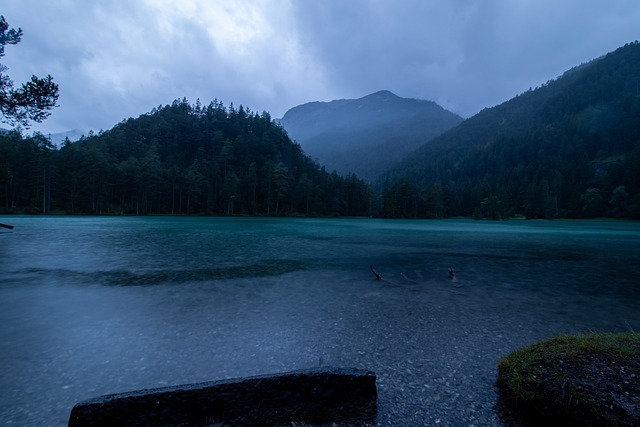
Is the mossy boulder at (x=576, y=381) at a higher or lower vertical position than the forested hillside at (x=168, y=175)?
lower

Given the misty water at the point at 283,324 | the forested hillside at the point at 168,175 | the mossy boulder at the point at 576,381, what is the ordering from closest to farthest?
1. the mossy boulder at the point at 576,381
2. the misty water at the point at 283,324
3. the forested hillside at the point at 168,175

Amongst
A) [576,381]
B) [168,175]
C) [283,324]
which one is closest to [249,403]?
[283,324]

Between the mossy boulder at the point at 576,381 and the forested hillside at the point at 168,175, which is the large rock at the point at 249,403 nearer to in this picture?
the mossy boulder at the point at 576,381

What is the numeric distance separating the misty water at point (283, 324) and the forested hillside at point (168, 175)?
74.1m

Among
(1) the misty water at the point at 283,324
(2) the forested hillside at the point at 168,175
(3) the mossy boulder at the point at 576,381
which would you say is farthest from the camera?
(2) the forested hillside at the point at 168,175

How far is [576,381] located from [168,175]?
5030 inches

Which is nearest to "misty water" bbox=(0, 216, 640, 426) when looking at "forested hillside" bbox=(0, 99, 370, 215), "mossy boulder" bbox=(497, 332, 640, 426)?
"mossy boulder" bbox=(497, 332, 640, 426)

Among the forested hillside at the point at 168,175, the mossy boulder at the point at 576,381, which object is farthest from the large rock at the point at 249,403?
the forested hillside at the point at 168,175

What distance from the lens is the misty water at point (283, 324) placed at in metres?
5.48

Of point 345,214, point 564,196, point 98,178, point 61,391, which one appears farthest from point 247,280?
point 564,196

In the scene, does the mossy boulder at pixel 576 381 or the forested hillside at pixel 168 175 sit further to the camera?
the forested hillside at pixel 168 175

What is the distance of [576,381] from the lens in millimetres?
4406

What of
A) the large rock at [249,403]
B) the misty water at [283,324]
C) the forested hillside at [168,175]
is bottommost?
the misty water at [283,324]

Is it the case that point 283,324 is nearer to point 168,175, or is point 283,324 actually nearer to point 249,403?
point 249,403
